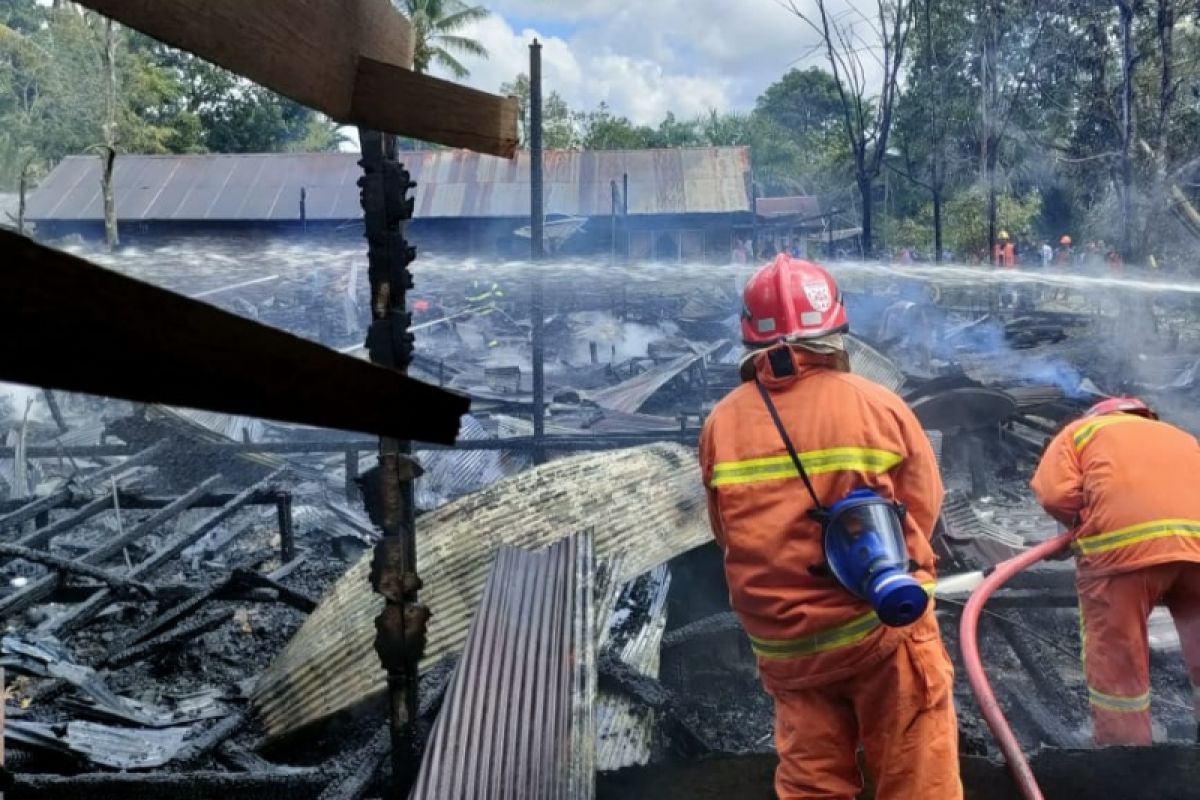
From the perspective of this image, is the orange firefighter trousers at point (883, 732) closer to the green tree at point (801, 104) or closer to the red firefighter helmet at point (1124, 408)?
the red firefighter helmet at point (1124, 408)

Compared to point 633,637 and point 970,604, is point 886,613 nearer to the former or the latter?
point 970,604

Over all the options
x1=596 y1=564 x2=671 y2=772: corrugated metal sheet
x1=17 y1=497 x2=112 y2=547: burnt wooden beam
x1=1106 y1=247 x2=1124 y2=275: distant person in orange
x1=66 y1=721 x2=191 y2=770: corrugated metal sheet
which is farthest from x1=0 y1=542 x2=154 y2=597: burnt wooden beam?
x1=1106 y1=247 x2=1124 y2=275: distant person in orange

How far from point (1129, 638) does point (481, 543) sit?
294 centimetres

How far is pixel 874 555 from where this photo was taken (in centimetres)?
238

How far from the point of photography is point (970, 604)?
3.53 m

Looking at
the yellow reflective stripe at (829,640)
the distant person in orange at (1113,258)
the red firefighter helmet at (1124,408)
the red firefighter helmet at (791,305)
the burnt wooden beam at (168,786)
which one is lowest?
the burnt wooden beam at (168,786)

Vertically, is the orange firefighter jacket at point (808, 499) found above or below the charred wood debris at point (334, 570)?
above

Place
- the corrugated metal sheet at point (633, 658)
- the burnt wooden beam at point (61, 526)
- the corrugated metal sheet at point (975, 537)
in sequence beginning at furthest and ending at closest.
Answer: the corrugated metal sheet at point (975, 537)
the burnt wooden beam at point (61, 526)
the corrugated metal sheet at point (633, 658)

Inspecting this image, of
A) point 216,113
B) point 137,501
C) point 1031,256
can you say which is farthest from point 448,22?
point 137,501

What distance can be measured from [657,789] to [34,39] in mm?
30183

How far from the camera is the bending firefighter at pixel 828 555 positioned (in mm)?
2537

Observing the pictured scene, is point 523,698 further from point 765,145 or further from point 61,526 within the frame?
point 765,145

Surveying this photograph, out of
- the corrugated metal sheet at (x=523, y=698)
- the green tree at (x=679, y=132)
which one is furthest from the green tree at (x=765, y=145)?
the corrugated metal sheet at (x=523, y=698)

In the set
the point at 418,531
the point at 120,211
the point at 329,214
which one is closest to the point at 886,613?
the point at 418,531
